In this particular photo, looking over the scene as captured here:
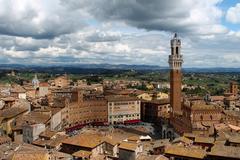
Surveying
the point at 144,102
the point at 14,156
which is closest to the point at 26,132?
the point at 14,156

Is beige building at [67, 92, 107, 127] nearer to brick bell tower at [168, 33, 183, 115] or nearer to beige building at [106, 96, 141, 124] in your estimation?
beige building at [106, 96, 141, 124]

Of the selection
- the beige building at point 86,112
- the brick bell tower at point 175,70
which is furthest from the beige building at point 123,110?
the brick bell tower at point 175,70

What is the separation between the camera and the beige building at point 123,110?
322 feet

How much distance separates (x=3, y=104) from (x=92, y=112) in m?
22.2

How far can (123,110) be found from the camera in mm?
99250

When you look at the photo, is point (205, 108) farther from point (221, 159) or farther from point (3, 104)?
point (3, 104)

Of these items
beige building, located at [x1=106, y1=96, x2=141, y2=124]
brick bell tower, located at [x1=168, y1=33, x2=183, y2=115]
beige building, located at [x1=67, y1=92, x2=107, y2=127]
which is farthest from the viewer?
beige building, located at [x1=106, y1=96, x2=141, y2=124]

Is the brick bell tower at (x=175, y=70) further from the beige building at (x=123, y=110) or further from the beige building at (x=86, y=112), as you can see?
the beige building at (x=86, y=112)

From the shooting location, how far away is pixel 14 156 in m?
38.1

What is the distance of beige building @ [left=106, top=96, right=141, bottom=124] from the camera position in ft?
322

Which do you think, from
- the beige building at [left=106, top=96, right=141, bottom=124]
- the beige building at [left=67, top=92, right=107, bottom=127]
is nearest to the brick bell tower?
the beige building at [left=106, top=96, right=141, bottom=124]

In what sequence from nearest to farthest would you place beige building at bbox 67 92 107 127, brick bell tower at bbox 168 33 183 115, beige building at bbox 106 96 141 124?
brick bell tower at bbox 168 33 183 115
beige building at bbox 67 92 107 127
beige building at bbox 106 96 141 124

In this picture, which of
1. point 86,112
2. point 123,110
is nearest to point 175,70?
point 123,110

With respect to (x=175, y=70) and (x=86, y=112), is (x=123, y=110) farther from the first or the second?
(x=175, y=70)
